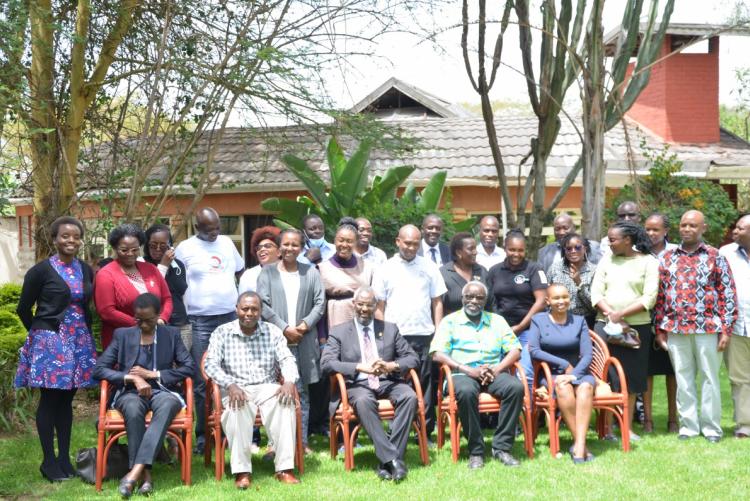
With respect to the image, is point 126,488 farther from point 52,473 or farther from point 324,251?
point 324,251

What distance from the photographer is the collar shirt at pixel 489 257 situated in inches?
335

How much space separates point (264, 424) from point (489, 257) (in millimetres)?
2939

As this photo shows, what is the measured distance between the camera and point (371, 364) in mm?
7074

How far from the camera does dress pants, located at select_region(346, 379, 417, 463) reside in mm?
6609

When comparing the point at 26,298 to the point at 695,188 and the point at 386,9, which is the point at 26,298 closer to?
the point at 386,9

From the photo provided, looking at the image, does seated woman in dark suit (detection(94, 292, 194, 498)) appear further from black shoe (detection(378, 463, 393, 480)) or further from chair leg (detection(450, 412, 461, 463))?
chair leg (detection(450, 412, 461, 463))

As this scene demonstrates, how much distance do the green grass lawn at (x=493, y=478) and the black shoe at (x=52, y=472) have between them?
0.19 feet

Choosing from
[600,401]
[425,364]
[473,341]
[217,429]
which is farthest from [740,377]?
[217,429]

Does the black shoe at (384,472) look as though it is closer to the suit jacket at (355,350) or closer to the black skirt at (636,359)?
the suit jacket at (355,350)

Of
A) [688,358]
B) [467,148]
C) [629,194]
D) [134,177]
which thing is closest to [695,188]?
[629,194]

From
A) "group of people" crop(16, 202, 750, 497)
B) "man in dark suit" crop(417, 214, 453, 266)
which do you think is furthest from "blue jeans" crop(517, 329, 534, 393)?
"man in dark suit" crop(417, 214, 453, 266)

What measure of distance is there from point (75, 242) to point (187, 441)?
5.39 feet

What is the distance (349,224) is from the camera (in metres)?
8.09

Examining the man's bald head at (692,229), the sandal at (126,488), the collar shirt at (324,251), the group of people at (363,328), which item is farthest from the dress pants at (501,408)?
the sandal at (126,488)
